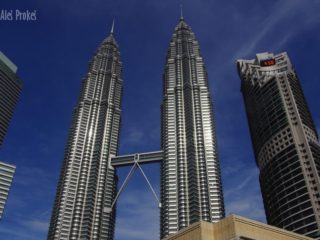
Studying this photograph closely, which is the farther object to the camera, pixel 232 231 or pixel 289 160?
pixel 289 160

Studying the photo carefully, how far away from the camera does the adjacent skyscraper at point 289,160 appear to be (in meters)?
150

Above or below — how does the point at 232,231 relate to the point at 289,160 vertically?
below

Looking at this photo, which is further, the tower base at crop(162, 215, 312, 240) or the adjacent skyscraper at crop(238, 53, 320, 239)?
the adjacent skyscraper at crop(238, 53, 320, 239)

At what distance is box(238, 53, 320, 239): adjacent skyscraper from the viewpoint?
14988 cm

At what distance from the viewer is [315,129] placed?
18750 cm

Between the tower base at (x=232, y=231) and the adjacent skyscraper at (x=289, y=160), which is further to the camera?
the adjacent skyscraper at (x=289, y=160)

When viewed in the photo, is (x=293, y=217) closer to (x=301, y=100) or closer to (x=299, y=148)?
(x=299, y=148)

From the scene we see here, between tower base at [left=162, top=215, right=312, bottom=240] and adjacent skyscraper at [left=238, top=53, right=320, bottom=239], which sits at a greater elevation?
adjacent skyscraper at [left=238, top=53, right=320, bottom=239]

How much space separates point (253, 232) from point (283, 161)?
369 feet

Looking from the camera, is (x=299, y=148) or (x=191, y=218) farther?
(x=191, y=218)

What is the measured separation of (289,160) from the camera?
168 meters

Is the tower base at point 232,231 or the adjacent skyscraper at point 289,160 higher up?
the adjacent skyscraper at point 289,160

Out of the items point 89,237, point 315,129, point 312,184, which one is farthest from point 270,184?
point 89,237

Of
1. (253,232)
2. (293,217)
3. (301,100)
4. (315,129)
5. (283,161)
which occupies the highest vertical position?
(301,100)
